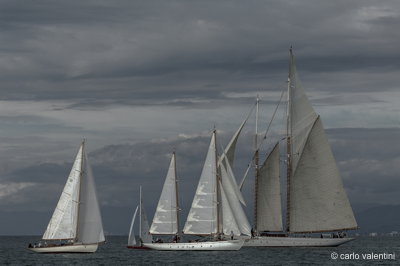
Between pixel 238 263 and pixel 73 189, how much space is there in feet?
92.6

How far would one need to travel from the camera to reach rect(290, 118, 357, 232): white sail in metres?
142

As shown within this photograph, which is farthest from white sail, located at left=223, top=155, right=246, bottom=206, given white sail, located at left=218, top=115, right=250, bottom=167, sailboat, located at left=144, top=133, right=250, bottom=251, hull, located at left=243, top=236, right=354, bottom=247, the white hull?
the white hull

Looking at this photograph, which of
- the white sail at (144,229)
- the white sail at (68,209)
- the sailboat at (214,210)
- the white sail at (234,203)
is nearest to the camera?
the white sail at (68,209)

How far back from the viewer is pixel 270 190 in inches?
5595

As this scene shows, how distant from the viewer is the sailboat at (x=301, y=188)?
14225cm

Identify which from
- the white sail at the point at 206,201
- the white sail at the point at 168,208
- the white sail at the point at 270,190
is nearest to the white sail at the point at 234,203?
→ the white sail at the point at 206,201

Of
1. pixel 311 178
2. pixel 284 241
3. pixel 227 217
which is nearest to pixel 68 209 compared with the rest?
pixel 227 217

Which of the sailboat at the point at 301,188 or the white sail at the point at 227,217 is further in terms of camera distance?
the sailboat at the point at 301,188

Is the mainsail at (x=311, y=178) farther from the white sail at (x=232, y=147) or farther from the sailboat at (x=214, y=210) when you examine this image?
the sailboat at (x=214, y=210)

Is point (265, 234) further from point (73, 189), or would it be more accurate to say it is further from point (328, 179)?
point (73, 189)

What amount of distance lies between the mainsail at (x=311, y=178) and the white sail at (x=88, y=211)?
35.6 meters

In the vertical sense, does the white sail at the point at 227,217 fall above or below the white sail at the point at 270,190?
below

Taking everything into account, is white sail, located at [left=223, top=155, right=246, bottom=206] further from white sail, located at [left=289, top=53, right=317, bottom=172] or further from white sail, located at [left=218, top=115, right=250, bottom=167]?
white sail, located at [left=289, top=53, right=317, bottom=172]

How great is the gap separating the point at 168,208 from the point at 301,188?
24120 millimetres
